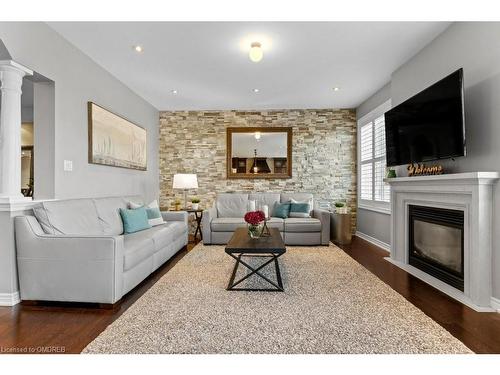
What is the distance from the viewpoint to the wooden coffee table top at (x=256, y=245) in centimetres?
274

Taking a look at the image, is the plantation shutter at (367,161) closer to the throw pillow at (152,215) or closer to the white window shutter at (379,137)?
the white window shutter at (379,137)

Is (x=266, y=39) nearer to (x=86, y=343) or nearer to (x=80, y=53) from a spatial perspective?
(x=80, y=53)

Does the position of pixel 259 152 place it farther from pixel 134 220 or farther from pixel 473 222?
pixel 473 222

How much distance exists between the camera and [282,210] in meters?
5.40

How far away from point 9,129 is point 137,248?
62.5 inches

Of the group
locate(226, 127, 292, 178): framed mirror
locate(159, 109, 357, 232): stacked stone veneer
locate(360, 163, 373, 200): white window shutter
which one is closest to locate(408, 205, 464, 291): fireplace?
locate(360, 163, 373, 200): white window shutter

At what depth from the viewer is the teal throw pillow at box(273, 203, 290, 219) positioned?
535 cm

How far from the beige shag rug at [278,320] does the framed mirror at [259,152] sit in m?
3.14

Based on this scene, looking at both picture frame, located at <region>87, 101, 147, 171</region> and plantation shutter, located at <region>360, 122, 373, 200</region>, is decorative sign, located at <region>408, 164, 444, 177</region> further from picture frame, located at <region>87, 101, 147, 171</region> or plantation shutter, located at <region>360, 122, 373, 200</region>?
picture frame, located at <region>87, 101, 147, 171</region>

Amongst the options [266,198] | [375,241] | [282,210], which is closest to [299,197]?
[282,210]

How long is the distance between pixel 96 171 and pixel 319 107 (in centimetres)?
430

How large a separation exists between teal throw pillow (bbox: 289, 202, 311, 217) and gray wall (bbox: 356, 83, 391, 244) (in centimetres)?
115

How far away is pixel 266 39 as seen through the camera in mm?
3219

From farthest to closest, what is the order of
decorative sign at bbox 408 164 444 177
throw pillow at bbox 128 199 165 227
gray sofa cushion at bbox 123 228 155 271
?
throw pillow at bbox 128 199 165 227 < decorative sign at bbox 408 164 444 177 < gray sofa cushion at bbox 123 228 155 271
